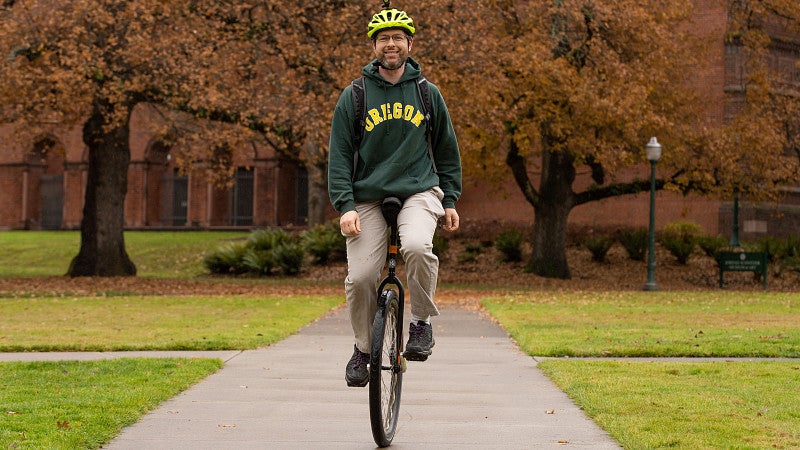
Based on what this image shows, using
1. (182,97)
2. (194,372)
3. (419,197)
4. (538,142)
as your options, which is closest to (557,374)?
(194,372)

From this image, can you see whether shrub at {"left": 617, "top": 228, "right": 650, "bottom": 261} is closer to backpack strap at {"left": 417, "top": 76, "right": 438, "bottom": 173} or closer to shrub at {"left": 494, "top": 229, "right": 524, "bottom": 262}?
shrub at {"left": 494, "top": 229, "right": 524, "bottom": 262}

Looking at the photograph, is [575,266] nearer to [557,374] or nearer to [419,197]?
[557,374]

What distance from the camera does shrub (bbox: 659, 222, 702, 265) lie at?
106 ft

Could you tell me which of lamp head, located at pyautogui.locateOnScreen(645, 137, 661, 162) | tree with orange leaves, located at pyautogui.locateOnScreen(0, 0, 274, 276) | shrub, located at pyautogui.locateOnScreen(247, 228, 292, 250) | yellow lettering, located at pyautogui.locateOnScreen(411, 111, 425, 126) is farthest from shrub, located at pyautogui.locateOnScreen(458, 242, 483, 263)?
yellow lettering, located at pyautogui.locateOnScreen(411, 111, 425, 126)

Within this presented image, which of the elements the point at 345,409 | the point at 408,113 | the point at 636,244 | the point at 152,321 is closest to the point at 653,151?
the point at 636,244

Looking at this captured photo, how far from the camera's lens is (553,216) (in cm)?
2975

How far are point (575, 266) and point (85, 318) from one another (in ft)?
61.9

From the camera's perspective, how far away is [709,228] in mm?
36531

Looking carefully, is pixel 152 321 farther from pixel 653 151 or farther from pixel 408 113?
pixel 653 151

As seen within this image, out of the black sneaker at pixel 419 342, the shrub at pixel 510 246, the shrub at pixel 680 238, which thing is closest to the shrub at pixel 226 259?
the shrub at pixel 510 246

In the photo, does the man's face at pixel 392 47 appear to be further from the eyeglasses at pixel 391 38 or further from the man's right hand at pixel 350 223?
the man's right hand at pixel 350 223

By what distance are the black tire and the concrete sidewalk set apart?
0.19 metres

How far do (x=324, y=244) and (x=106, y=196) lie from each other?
7.11m

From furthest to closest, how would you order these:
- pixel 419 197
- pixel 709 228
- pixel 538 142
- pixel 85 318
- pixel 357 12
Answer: pixel 709 228 < pixel 538 142 < pixel 357 12 < pixel 85 318 < pixel 419 197
